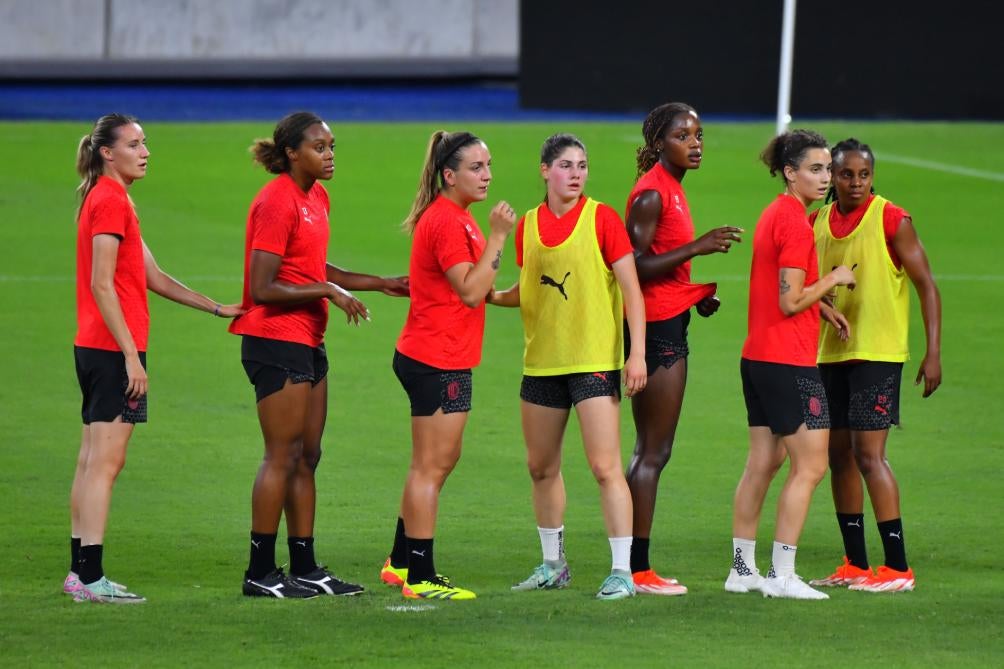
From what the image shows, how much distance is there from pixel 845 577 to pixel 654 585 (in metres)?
0.91

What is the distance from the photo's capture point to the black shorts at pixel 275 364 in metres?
7.02

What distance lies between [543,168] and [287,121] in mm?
1092

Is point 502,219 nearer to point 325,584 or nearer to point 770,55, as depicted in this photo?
point 325,584

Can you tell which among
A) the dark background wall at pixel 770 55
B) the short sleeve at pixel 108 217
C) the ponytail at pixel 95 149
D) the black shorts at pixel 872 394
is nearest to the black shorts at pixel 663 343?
the black shorts at pixel 872 394

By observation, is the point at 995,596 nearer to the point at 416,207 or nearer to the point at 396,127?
the point at 416,207

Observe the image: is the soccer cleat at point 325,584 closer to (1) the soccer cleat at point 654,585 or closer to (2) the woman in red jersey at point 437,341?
(2) the woman in red jersey at point 437,341

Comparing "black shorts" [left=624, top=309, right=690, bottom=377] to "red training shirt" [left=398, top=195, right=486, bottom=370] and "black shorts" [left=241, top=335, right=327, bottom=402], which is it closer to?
"red training shirt" [left=398, top=195, right=486, bottom=370]

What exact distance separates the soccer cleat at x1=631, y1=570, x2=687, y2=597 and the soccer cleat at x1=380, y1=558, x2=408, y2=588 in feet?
3.30

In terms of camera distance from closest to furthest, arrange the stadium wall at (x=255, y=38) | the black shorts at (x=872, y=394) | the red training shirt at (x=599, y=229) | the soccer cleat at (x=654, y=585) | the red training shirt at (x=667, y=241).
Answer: the red training shirt at (x=599, y=229), the soccer cleat at (x=654, y=585), the red training shirt at (x=667, y=241), the black shorts at (x=872, y=394), the stadium wall at (x=255, y=38)

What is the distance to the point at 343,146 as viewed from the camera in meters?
26.7

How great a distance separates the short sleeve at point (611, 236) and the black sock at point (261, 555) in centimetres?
182

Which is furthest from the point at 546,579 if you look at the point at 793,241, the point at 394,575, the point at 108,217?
the point at 108,217

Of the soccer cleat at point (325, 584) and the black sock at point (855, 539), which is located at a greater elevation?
the black sock at point (855, 539)

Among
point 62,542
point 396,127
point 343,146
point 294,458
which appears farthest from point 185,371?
point 396,127
